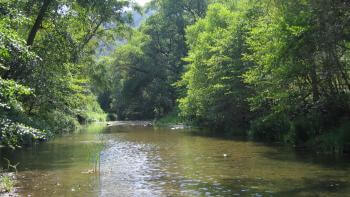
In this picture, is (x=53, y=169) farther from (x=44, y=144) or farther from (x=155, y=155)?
(x=44, y=144)

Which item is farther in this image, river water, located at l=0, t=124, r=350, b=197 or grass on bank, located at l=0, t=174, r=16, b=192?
grass on bank, located at l=0, t=174, r=16, b=192

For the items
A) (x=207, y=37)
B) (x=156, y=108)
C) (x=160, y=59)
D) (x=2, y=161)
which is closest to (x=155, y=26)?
(x=160, y=59)

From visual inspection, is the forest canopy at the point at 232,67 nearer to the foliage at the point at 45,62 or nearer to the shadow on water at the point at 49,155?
the foliage at the point at 45,62

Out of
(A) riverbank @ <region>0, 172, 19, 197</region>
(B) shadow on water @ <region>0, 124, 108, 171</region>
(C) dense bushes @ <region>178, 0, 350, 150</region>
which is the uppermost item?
(C) dense bushes @ <region>178, 0, 350, 150</region>

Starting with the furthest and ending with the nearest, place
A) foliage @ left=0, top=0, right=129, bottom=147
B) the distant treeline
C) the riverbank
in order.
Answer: the distant treeline, foliage @ left=0, top=0, right=129, bottom=147, the riverbank

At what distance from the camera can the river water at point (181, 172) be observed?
1455cm

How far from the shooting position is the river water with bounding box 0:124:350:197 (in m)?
14.6

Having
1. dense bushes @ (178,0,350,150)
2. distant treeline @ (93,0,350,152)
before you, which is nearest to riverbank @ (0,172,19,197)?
dense bushes @ (178,0,350,150)

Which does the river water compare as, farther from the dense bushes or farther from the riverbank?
the dense bushes

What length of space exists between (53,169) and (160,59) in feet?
178

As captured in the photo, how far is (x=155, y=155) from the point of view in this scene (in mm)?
23781

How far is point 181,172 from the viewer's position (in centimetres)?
1812

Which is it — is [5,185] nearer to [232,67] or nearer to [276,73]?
[276,73]

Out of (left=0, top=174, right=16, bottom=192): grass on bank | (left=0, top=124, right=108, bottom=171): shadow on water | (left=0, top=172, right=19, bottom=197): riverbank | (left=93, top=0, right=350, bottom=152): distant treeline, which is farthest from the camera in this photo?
(left=93, top=0, right=350, bottom=152): distant treeline
